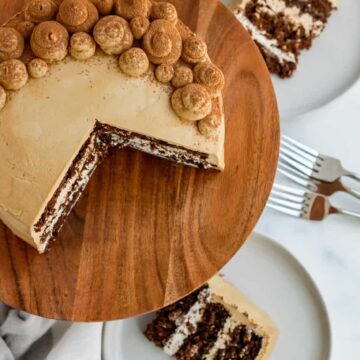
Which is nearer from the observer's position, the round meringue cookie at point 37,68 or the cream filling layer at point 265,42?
the round meringue cookie at point 37,68

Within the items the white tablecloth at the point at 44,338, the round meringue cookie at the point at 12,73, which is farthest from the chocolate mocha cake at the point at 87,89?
the white tablecloth at the point at 44,338

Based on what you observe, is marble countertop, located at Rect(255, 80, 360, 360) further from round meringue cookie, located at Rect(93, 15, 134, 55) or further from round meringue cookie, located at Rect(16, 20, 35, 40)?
round meringue cookie, located at Rect(16, 20, 35, 40)

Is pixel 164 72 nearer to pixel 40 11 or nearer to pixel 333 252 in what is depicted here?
pixel 40 11

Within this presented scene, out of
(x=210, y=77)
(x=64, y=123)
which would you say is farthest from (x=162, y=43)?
(x=64, y=123)

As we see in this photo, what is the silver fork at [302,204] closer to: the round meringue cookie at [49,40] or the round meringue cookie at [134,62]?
the round meringue cookie at [134,62]

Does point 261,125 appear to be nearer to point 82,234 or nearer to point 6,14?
point 82,234
